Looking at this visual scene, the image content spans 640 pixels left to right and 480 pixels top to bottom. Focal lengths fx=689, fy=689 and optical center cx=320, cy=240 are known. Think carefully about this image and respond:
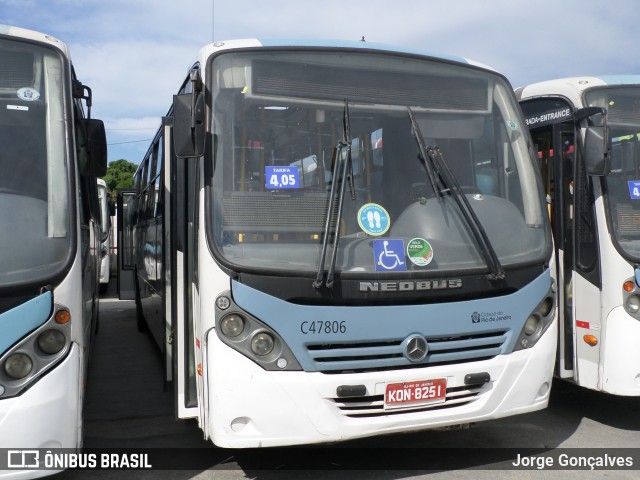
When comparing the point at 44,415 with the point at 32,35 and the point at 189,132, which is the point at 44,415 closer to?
the point at 189,132

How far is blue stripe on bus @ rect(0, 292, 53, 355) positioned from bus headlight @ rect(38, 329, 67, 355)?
0.26 feet

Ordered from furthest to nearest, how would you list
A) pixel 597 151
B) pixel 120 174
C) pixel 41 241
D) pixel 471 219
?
pixel 120 174 < pixel 597 151 < pixel 471 219 < pixel 41 241

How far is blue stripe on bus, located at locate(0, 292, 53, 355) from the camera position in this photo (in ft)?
11.7

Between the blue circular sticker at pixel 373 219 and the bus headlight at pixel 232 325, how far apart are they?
0.95 m

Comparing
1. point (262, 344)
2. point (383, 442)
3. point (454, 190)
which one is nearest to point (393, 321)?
point (262, 344)

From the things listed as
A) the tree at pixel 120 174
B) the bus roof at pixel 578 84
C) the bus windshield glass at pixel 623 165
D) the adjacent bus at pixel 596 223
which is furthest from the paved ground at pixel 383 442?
the tree at pixel 120 174

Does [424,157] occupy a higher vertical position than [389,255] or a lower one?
higher

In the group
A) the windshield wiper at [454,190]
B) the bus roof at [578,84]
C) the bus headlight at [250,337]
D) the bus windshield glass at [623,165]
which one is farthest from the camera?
the bus roof at [578,84]

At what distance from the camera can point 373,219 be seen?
432 cm

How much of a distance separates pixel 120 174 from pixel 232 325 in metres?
45.6

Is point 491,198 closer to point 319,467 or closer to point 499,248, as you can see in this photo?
point 499,248

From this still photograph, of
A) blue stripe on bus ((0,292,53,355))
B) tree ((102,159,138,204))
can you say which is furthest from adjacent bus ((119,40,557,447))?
tree ((102,159,138,204))

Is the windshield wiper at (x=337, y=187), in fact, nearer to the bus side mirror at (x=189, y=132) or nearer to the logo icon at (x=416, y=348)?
the logo icon at (x=416, y=348)

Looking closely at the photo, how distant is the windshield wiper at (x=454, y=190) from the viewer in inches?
173
